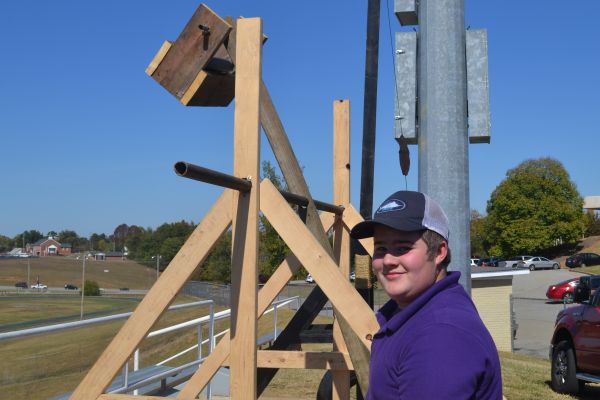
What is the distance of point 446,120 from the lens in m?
3.91

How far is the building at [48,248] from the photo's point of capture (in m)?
163

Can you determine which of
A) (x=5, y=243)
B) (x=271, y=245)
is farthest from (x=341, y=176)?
(x=5, y=243)

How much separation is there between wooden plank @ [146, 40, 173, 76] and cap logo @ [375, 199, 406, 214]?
2164 mm

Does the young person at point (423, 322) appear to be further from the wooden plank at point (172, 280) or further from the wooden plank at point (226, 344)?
the wooden plank at point (226, 344)

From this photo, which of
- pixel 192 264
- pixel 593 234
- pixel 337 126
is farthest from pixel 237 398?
pixel 593 234

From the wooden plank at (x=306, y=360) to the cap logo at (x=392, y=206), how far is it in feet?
9.66

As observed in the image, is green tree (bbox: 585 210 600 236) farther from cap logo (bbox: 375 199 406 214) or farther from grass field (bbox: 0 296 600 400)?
cap logo (bbox: 375 199 406 214)

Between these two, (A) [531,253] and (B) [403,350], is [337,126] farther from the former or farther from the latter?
(A) [531,253]

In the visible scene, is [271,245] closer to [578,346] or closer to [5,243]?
[578,346]

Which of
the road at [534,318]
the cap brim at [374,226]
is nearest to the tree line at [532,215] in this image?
A: the road at [534,318]

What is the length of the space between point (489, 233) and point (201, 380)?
272 ft

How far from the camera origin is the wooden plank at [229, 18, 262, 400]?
3387 millimetres

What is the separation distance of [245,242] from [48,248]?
560 feet

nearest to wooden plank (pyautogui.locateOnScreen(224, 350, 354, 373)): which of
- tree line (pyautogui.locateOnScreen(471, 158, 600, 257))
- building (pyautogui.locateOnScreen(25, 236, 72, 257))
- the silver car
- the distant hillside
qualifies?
the silver car
